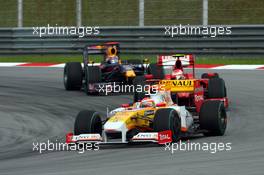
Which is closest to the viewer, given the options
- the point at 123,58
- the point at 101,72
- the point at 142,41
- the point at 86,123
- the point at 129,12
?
the point at 86,123

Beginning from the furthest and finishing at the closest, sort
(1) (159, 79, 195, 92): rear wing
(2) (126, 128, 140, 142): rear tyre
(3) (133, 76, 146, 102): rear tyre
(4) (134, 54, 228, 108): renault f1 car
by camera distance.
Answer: (3) (133, 76, 146, 102): rear tyre, (4) (134, 54, 228, 108): renault f1 car, (1) (159, 79, 195, 92): rear wing, (2) (126, 128, 140, 142): rear tyre

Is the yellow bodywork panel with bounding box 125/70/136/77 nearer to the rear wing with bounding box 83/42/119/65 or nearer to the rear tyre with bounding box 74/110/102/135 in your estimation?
the rear wing with bounding box 83/42/119/65

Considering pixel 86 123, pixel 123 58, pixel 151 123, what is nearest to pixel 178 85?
pixel 151 123

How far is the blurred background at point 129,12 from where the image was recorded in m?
28.8

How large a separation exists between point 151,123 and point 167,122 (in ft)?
2.37

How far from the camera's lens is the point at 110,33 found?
27844 mm

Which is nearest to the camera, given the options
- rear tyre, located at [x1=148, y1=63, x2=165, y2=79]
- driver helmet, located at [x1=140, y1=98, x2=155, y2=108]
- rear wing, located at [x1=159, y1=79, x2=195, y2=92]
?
driver helmet, located at [x1=140, y1=98, x2=155, y2=108]

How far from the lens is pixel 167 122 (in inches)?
511

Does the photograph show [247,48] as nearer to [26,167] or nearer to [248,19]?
[248,19]

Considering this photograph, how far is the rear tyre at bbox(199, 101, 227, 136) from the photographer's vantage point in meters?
13.9

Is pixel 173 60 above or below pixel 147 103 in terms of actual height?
above

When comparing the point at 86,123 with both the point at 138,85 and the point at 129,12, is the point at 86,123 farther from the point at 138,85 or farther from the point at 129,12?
the point at 129,12

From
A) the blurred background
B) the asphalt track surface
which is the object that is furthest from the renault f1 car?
the blurred background

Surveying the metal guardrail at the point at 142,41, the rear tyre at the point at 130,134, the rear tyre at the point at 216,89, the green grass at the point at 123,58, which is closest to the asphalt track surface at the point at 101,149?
the rear tyre at the point at 130,134
